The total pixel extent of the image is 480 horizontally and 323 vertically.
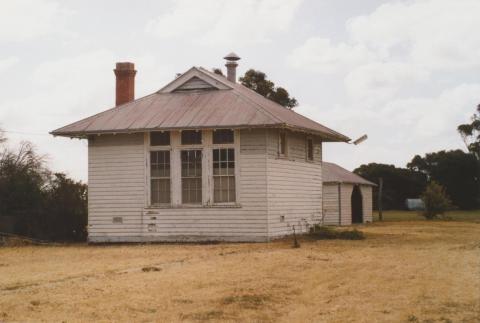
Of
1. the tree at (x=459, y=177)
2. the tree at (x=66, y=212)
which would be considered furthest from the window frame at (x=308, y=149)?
the tree at (x=459, y=177)

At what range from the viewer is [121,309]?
9.65 m

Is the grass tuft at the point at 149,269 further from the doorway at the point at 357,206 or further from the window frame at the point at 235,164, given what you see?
the doorway at the point at 357,206

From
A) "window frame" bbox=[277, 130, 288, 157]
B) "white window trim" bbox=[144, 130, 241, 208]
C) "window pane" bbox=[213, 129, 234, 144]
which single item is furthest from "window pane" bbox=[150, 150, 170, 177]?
"window frame" bbox=[277, 130, 288, 157]

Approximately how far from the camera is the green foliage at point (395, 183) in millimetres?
72500

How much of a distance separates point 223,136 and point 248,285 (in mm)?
10775

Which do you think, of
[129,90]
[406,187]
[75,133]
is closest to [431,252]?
[75,133]

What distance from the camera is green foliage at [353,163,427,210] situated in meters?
72.5

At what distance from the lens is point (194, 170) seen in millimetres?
22391

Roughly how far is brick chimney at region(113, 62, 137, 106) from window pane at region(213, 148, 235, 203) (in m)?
6.21

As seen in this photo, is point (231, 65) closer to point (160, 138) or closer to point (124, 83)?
point (124, 83)

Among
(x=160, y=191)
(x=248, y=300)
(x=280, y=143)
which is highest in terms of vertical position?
(x=280, y=143)

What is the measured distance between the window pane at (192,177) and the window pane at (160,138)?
2.65ft

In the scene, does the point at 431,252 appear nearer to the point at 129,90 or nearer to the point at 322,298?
the point at 322,298

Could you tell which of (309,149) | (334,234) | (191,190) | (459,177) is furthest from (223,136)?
(459,177)
